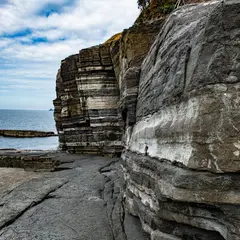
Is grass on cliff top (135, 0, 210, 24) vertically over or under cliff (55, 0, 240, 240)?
over

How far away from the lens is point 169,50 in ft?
13.8

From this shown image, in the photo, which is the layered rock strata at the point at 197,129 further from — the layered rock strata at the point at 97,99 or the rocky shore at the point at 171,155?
the layered rock strata at the point at 97,99

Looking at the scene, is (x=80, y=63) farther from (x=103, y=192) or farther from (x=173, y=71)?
(x=173, y=71)

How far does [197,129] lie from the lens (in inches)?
121

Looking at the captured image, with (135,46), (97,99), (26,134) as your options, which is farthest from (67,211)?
(26,134)

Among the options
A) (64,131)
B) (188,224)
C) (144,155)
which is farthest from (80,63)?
(188,224)

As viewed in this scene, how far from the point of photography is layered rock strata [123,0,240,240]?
2918 millimetres

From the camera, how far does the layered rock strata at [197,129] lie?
115 inches

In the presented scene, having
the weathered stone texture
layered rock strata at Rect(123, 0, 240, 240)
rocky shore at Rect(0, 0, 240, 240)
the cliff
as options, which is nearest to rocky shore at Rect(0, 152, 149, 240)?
rocky shore at Rect(0, 0, 240, 240)

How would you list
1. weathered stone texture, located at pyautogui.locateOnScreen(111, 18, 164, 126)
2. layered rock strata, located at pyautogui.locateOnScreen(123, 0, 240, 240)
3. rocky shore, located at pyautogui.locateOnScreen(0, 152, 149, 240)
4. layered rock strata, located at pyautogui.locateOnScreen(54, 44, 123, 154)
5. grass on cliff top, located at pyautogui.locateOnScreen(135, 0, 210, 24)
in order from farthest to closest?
layered rock strata, located at pyautogui.locateOnScreen(54, 44, 123, 154)
grass on cliff top, located at pyautogui.locateOnScreen(135, 0, 210, 24)
weathered stone texture, located at pyautogui.locateOnScreen(111, 18, 164, 126)
rocky shore, located at pyautogui.locateOnScreen(0, 152, 149, 240)
layered rock strata, located at pyautogui.locateOnScreen(123, 0, 240, 240)

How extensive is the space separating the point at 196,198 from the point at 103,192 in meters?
6.01

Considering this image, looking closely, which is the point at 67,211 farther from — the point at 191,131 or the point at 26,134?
the point at 26,134

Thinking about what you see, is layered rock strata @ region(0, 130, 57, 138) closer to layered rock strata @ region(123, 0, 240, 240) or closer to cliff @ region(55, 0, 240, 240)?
cliff @ region(55, 0, 240, 240)

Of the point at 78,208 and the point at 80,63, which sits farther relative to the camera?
the point at 80,63
